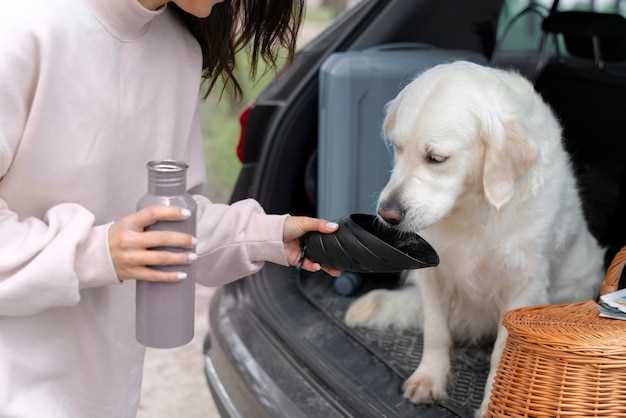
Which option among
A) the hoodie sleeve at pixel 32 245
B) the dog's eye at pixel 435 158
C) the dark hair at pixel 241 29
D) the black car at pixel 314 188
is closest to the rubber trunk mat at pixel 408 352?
the black car at pixel 314 188

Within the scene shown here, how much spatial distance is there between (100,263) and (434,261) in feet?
1.99

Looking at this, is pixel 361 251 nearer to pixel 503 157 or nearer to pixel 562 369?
pixel 562 369

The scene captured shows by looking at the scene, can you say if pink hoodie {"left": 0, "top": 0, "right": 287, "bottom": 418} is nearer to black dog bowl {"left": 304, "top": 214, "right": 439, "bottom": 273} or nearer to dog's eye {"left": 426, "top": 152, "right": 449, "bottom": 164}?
black dog bowl {"left": 304, "top": 214, "right": 439, "bottom": 273}

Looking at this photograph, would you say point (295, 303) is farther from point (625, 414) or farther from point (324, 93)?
point (625, 414)

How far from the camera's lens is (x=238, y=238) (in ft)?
5.05

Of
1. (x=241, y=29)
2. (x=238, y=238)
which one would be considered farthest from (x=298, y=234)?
(x=241, y=29)

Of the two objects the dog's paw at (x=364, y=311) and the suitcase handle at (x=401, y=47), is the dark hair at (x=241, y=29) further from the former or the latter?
the suitcase handle at (x=401, y=47)

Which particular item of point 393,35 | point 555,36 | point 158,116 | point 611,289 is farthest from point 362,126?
point 158,116

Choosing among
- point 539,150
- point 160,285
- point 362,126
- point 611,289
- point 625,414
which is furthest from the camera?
point 362,126

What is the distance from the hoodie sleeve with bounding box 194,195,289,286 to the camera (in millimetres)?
1525

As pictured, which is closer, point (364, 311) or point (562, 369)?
point (562, 369)

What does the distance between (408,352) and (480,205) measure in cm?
56

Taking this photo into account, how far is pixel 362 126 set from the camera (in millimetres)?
2824

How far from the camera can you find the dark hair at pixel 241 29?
166 centimetres
